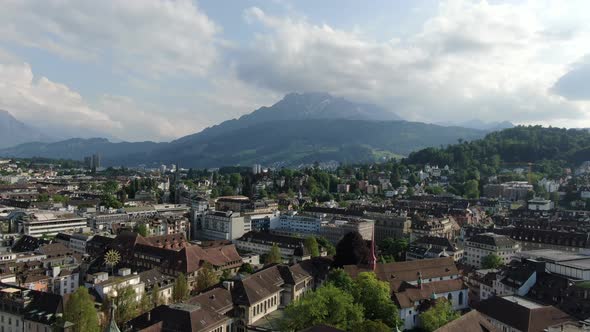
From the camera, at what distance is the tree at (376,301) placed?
39.1 meters

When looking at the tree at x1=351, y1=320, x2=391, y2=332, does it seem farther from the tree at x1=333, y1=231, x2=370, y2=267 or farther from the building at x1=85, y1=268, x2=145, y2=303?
the building at x1=85, y1=268, x2=145, y2=303

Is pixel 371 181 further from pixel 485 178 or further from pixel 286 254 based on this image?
pixel 286 254

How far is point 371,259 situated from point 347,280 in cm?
844

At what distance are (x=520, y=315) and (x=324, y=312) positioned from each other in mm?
14755

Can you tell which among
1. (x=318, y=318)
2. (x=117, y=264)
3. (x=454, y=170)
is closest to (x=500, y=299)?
(x=318, y=318)

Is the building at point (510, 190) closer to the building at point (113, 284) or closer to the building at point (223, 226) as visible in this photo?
the building at point (223, 226)

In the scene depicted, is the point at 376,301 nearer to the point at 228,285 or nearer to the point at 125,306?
the point at 228,285

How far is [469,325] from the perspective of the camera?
96.9 ft

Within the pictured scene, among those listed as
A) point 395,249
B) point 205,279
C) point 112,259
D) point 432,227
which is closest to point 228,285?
point 205,279

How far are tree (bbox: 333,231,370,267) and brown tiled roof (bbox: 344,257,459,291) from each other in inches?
112

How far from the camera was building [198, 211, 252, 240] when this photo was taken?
277 ft

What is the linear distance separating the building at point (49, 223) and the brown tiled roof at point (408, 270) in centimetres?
5440

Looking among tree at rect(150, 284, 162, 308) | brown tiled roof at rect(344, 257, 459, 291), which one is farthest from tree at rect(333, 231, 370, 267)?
tree at rect(150, 284, 162, 308)

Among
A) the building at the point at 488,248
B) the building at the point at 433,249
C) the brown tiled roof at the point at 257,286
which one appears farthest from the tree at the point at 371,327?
the building at the point at 488,248
